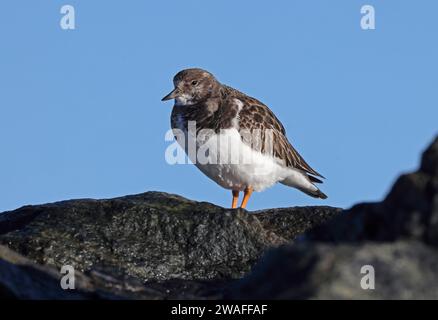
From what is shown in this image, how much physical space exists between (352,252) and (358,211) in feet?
2.86

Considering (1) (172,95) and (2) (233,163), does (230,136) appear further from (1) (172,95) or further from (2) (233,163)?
(1) (172,95)

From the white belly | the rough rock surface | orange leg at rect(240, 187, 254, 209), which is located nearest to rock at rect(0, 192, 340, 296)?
the rough rock surface

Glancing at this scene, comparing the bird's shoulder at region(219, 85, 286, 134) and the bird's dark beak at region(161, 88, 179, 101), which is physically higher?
the bird's dark beak at region(161, 88, 179, 101)

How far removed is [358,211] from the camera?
6.70 metres

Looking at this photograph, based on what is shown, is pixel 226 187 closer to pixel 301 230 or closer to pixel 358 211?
pixel 301 230

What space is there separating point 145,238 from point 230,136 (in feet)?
9.07

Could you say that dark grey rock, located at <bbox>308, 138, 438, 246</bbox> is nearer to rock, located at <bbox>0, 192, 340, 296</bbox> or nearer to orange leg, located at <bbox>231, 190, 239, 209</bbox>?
rock, located at <bbox>0, 192, 340, 296</bbox>

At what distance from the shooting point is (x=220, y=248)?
1071 centimetres

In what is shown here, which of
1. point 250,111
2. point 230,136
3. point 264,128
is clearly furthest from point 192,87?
point 230,136

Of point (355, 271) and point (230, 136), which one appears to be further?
point (230, 136)

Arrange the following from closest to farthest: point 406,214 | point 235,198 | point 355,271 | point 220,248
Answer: point 355,271 < point 406,214 < point 220,248 < point 235,198

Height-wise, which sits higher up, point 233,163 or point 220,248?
point 233,163

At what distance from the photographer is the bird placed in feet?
42.2
